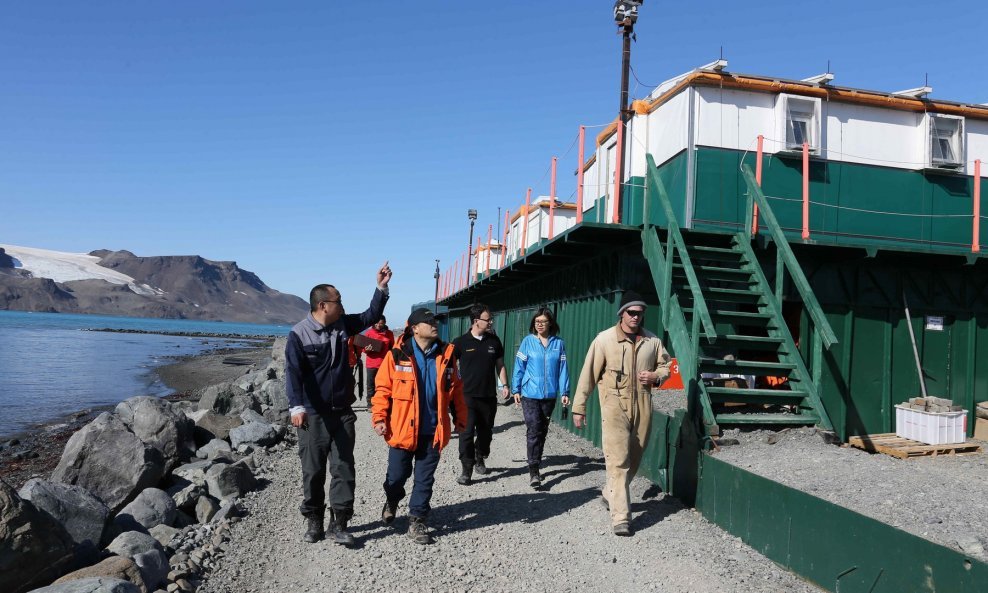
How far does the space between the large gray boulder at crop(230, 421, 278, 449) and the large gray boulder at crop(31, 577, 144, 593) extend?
7054mm

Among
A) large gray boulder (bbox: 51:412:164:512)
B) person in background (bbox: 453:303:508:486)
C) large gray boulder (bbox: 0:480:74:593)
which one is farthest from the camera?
large gray boulder (bbox: 51:412:164:512)

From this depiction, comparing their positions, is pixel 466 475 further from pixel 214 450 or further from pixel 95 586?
pixel 214 450

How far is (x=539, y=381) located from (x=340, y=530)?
283 centimetres

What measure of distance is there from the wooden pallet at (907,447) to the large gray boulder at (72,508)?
822 cm

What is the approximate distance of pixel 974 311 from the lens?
416 inches

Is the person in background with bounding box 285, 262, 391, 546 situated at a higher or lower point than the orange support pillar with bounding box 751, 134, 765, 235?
lower

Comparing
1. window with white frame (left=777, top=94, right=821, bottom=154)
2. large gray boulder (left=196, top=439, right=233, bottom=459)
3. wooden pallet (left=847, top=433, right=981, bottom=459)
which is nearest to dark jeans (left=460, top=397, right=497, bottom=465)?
wooden pallet (left=847, top=433, right=981, bottom=459)

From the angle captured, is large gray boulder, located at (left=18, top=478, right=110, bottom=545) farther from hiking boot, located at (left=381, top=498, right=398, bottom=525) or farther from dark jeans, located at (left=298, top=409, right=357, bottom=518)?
hiking boot, located at (left=381, top=498, right=398, bottom=525)

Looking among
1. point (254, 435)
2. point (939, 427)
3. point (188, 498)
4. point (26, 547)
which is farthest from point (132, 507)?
point (939, 427)

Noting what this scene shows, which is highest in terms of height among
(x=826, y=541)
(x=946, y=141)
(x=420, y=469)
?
(x=946, y=141)

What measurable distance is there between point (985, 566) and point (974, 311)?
8801 mm

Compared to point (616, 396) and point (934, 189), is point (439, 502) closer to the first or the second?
point (616, 396)

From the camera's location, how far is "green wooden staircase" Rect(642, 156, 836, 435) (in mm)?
6887

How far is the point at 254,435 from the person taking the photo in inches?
443
